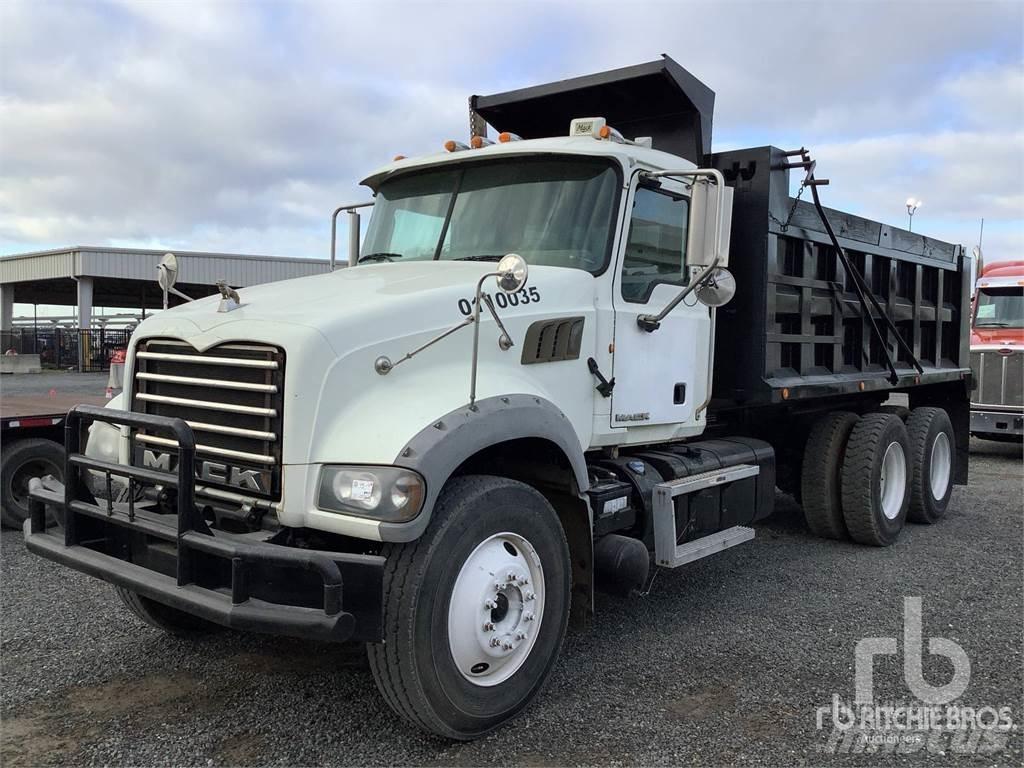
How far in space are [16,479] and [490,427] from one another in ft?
17.4

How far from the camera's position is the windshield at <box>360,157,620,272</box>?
4.48 metres

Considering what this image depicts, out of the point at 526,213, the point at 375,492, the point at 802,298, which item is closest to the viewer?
the point at 375,492

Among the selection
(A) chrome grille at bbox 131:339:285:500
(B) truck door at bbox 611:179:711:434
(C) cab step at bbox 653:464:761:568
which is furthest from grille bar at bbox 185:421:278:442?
(C) cab step at bbox 653:464:761:568

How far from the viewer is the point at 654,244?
4.86m

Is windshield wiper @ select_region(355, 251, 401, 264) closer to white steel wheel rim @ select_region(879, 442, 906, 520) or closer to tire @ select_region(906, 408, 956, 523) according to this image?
white steel wheel rim @ select_region(879, 442, 906, 520)

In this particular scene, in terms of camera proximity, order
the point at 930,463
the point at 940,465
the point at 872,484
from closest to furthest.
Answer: the point at 872,484
the point at 930,463
the point at 940,465

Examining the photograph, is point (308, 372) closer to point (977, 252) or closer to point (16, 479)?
point (16, 479)

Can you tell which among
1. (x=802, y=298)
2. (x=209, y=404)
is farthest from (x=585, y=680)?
(x=802, y=298)

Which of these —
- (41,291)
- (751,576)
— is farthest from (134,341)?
(41,291)

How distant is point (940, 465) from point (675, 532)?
4.91 meters

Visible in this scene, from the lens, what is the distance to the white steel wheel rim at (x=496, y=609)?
3.43m

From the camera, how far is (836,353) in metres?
6.80

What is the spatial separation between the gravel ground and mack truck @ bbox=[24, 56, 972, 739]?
0.97ft

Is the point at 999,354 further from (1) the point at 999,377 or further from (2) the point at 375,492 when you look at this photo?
(2) the point at 375,492
